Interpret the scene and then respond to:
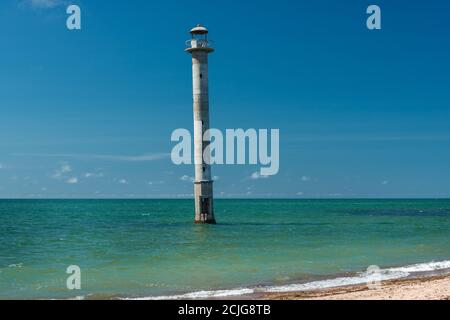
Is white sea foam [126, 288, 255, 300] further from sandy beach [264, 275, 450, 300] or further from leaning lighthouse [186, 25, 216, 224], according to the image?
leaning lighthouse [186, 25, 216, 224]

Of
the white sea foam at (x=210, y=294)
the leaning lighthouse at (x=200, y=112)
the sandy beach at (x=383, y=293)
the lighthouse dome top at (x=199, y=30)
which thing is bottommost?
the white sea foam at (x=210, y=294)

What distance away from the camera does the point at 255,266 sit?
24.0m

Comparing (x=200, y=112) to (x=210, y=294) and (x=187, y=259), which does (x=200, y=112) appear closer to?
(x=187, y=259)

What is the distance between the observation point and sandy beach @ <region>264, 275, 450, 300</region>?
45.8ft

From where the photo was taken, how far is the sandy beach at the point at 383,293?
13945 millimetres

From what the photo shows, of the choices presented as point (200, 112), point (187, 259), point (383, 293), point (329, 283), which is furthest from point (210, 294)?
point (200, 112)

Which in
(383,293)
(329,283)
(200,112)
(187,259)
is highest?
(200,112)

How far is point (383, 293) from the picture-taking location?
588 inches

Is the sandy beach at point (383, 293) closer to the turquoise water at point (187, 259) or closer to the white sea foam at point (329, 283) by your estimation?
the white sea foam at point (329, 283)
